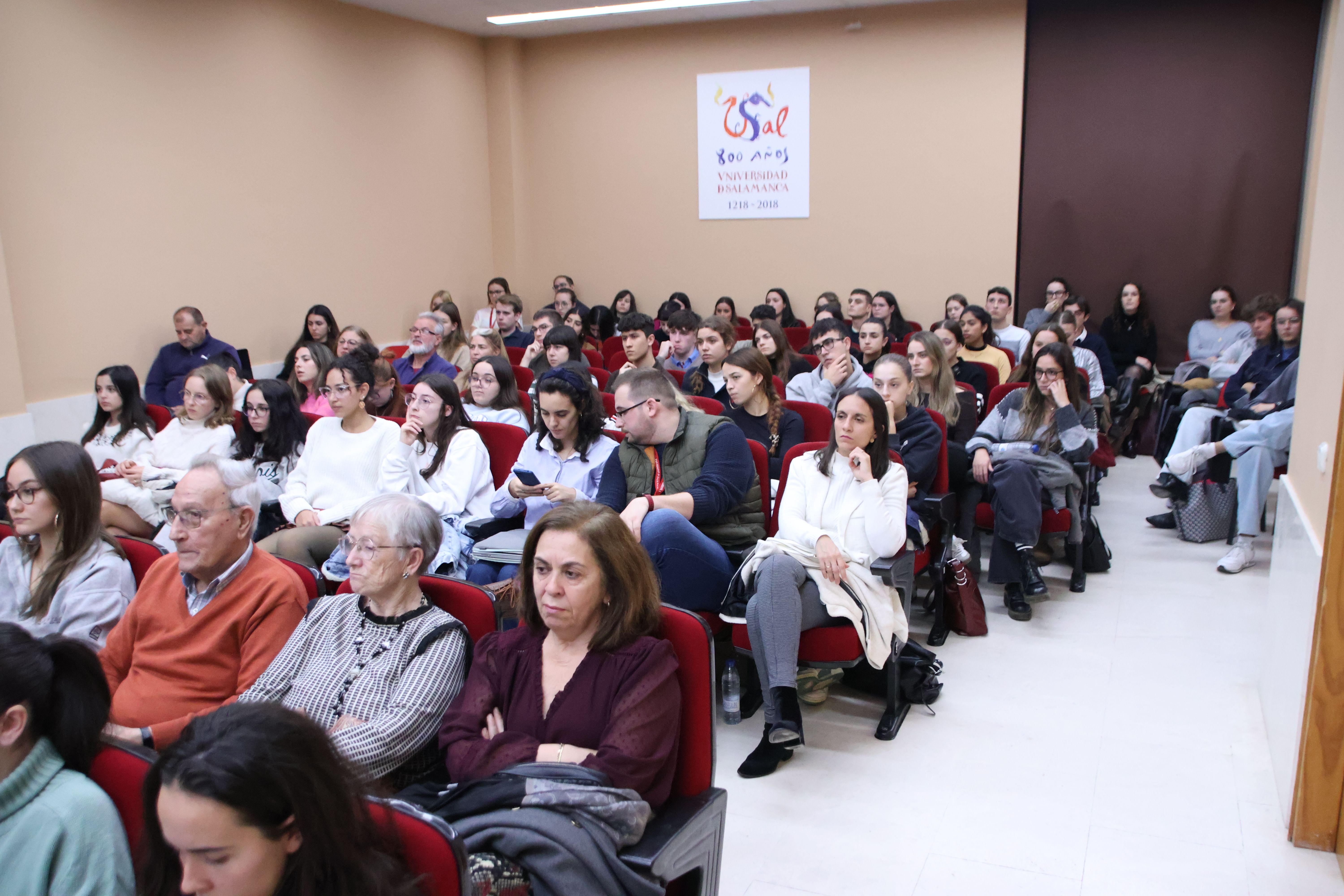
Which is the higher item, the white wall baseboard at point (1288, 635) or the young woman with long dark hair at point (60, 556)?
the young woman with long dark hair at point (60, 556)

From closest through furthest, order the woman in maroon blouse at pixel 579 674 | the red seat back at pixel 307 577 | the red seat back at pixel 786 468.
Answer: the woman in maroon blouse at pixel 579 674
the red seat back at pixel 307 577
the red seat back at pixel 786 468

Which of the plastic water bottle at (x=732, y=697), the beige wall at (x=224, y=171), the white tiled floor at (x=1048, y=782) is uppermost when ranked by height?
the beige wall at (x=224, y=171)

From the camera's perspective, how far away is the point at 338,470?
12.2ft

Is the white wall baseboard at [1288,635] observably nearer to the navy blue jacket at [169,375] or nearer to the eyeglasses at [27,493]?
the eyeglasses at [27,493]

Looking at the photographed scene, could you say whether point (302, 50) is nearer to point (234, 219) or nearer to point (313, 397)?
point (234, 219)

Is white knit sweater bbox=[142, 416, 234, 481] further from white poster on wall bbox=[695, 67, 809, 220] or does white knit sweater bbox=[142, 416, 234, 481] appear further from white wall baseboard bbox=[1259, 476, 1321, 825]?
white poster on wall bbox=[695, 67, 809, 220]

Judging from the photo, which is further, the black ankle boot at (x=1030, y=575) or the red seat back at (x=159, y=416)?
the red seat back at (x=159, y=416)

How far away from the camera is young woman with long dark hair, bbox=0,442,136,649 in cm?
245

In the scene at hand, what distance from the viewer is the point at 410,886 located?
129cm

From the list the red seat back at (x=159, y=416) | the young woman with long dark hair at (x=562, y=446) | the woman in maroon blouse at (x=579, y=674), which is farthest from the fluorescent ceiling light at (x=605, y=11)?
the woman in maroon blouse at (x=579, y=674)

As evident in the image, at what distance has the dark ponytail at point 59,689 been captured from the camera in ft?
4.78

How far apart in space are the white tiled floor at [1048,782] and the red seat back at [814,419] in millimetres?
924

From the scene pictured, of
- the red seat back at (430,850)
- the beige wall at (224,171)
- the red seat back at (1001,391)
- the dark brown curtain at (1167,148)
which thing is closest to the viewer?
the red seat back at (430,850)

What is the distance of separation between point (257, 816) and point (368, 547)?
974 millimetres
